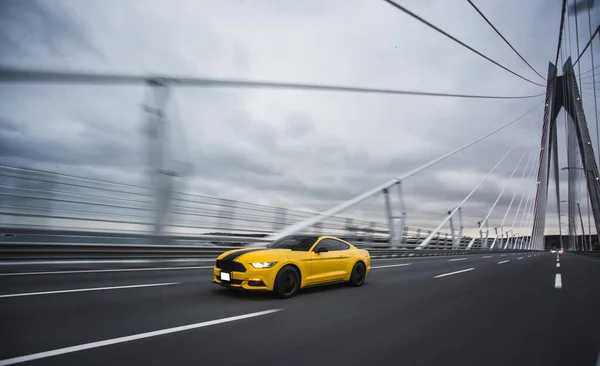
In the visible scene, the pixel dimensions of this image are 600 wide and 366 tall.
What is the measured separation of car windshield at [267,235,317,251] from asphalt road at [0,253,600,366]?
3.10 feet

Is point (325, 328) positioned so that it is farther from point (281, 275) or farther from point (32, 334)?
point (32, 334)

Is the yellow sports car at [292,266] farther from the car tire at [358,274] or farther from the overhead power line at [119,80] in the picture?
the overhead power line at [119,80]

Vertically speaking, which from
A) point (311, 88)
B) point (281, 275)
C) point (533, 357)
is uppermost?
point (311, 88)

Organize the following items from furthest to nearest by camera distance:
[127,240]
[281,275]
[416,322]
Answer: [127,240]
[281,275]
[416,322]

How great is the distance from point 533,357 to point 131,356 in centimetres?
403

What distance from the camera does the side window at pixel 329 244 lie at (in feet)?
26.3

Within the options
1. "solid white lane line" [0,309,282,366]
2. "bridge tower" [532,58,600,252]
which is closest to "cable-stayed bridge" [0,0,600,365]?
"solid white lane line" [0,309,282,366]

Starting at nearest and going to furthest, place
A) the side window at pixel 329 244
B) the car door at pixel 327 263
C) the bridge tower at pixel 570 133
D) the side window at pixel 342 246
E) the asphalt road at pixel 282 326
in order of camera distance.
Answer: the asphalt road at pixel 282 326 → the car door at pixel 327 263 → the side window at pixel 329 244 → the side window at pixel 342 246 → the bridge tower at pixel 570 133

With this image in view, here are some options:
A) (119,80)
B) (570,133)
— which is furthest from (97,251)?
(570,133)

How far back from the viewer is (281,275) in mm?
6730

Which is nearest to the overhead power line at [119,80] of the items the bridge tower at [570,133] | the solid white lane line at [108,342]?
the solid white lane line at [108,342]

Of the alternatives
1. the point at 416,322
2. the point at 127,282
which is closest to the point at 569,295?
the point at 416,322

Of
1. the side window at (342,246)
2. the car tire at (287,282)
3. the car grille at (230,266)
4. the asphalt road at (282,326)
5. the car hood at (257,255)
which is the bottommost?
the asphalt road at (282,326)

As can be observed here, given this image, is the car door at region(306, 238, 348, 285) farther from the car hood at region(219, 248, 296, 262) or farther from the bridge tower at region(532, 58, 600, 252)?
the bridge tower at region(532, 58, 600, 252)
